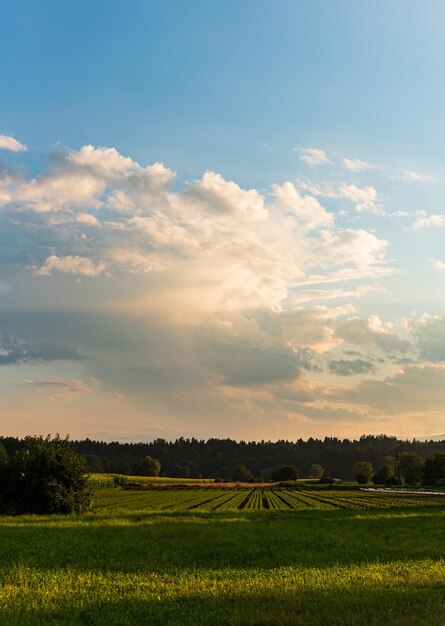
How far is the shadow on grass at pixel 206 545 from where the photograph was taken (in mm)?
23453

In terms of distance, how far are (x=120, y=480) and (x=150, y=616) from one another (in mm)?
146374

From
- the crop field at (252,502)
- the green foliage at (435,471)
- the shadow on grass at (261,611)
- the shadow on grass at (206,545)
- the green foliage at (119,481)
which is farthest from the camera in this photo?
the green foliage at (435,471)

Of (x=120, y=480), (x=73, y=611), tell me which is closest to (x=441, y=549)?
(x=73, y=611)

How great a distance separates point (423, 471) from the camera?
182 meters

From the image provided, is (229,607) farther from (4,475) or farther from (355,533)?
(4,475)

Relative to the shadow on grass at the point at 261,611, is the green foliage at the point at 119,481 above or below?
below

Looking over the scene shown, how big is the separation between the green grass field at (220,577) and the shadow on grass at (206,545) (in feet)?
0.21

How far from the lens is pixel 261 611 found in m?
13.7

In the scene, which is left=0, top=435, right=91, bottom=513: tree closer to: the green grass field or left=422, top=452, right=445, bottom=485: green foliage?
the green grass field

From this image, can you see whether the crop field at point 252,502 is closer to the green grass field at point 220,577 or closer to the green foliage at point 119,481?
the green grass field at point 220,577

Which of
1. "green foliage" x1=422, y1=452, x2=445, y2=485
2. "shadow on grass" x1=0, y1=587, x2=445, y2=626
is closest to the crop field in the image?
"shadow on grass" x1=0, y1=587, x2=445, y2=626

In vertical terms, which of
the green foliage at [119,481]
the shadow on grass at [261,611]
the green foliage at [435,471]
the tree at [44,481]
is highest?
the shadow on grass at [261,611]

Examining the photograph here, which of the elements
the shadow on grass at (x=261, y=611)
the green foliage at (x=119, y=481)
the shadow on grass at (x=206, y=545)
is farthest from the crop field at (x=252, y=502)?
the shadow on grass at (x=261, y=611)

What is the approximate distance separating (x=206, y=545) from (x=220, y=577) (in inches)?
415
